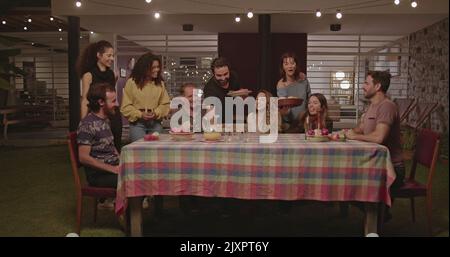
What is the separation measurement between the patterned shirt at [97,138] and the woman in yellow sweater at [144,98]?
47cm

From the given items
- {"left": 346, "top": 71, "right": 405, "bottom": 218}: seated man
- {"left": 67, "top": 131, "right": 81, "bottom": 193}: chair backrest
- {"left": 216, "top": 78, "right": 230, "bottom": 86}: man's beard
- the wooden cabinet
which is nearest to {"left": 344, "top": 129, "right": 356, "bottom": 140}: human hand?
{"left": 346, "top": 71, "right": 405, "bottom": 218}: seated man

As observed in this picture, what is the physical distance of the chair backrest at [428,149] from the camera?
2.83 metres

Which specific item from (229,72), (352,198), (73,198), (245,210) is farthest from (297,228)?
(73,198)

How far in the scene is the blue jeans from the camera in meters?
3.56

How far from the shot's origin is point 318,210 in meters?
3.69

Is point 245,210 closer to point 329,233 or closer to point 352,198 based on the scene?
point 329,233

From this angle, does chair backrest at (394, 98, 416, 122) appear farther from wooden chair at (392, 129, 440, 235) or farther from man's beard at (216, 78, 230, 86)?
man's beard at (216, 78, 230, 86)

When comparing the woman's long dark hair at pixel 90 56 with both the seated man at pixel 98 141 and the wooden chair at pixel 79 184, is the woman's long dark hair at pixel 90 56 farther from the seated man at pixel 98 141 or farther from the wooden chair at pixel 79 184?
the wooden chair at pixel 79 184

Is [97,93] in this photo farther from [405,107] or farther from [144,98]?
[405,107]

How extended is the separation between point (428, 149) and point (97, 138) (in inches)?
87.3

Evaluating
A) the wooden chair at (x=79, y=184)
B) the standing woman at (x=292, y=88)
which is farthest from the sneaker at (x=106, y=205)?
the standing woman at (x=292, y=88)

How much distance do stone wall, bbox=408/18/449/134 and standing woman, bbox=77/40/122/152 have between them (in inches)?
238

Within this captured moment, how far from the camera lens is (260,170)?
2611 millimetres
